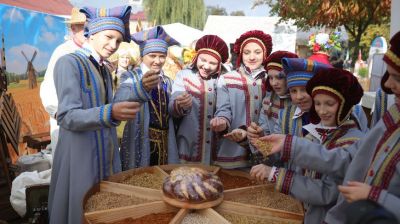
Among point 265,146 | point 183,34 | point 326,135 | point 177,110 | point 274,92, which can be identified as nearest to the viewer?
point 265,146

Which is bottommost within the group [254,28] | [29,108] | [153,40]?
[29,108]

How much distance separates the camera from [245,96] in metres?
3.12

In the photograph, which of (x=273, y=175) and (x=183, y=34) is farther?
(x=183, y=34)

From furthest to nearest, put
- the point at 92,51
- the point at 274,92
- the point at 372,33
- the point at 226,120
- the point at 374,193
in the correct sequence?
the point at 372,33
the point at 226,120
the point at 274,92
the point at 92,51
the point at 374,193

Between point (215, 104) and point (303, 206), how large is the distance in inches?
57.6

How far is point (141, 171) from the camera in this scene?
8.71 feet

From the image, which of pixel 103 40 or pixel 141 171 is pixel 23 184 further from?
pixel 103 40

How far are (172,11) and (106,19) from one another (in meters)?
21.7

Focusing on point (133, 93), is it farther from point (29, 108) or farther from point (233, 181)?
point (29, 108)

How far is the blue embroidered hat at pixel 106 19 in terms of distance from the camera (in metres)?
2.32

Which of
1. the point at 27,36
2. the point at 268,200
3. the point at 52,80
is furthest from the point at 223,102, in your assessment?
the point at 27,36

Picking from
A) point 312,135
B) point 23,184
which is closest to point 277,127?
point 312,135

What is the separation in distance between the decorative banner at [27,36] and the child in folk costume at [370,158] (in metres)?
4.91

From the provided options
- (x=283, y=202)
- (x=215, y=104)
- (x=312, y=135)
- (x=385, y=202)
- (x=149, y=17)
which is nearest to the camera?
(x=385, y=202)
